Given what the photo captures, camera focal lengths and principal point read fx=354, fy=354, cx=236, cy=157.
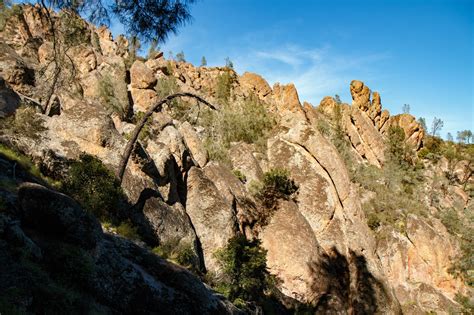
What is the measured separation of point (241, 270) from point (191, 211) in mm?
5338

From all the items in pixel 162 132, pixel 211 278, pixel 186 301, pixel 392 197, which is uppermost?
pixel 392 197

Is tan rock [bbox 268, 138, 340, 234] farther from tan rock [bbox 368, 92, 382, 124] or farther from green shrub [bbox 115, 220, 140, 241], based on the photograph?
tan rock [bbox 368, 92, 382, 124]

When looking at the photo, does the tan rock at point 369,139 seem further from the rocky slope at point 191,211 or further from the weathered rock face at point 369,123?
the rocky slope at point 191,211

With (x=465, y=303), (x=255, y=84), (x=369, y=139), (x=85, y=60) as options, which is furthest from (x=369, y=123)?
(x=85, y=60)

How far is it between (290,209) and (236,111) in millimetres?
12831

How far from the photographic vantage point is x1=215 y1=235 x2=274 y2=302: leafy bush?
575 inches

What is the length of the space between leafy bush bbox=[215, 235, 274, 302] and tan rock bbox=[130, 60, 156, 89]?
26.0m

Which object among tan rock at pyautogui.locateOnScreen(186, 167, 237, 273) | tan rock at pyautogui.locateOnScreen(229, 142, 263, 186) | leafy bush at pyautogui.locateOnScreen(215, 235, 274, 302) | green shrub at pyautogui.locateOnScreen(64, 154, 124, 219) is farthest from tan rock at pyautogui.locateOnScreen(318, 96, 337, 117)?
green shrub at pyautogui.locateOnScreen(64, 154, 124, 219)

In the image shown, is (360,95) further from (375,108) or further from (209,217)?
(209,217)

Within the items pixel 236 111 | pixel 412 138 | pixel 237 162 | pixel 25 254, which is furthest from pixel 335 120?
pixel 25 254

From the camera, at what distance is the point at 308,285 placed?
20344 mm

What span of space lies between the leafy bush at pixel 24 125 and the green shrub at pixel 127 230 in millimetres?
5642

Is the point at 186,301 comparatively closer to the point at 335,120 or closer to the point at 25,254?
the point at 25,254

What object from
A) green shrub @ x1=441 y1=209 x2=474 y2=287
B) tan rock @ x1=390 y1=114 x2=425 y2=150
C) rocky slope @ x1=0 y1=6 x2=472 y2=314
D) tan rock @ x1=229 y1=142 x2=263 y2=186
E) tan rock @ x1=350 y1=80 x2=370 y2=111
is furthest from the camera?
tan rock @ x1=390 y1=114 x2=425 y2=150
